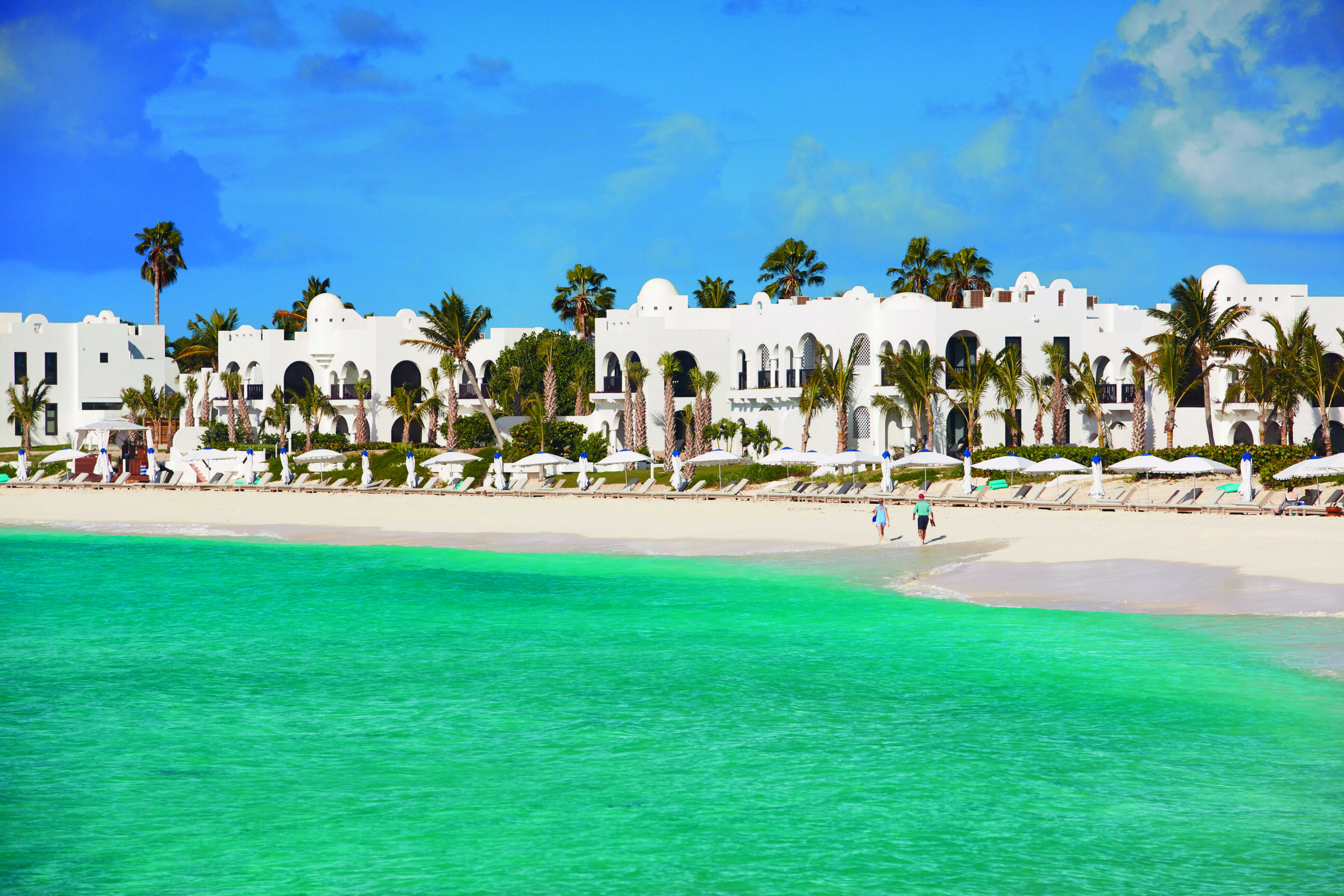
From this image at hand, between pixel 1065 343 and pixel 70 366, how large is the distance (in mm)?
55309

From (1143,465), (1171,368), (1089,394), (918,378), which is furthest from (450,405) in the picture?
(1143,465)

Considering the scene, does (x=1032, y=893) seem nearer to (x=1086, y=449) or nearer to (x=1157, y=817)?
(x=1157, y=817)

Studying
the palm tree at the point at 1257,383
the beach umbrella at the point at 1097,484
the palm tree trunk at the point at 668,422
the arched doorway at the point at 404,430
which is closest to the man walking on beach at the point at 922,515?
the beach umbrella at the point at 1097,484

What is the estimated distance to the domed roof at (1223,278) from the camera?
52.2 m

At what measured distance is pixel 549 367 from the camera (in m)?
64.2

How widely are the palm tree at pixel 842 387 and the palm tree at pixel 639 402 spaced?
9.01 m

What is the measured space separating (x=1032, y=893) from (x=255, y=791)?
288 inches

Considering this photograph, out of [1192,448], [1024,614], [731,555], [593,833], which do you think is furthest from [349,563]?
[1192,448]

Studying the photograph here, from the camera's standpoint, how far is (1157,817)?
11781 mm

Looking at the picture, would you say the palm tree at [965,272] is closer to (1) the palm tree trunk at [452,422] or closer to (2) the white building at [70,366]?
(1) the palm tree trunk at [452,422]

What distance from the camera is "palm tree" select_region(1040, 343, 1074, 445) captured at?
53.6 metres

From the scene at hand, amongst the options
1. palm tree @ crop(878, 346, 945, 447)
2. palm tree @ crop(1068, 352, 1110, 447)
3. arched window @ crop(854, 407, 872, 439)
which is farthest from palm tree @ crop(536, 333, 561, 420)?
palm tree @ crop(1068, 352, 1110, 447)

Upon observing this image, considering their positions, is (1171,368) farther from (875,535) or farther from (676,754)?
(676,754)

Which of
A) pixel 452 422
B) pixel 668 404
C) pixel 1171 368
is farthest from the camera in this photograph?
pixel 452 422
